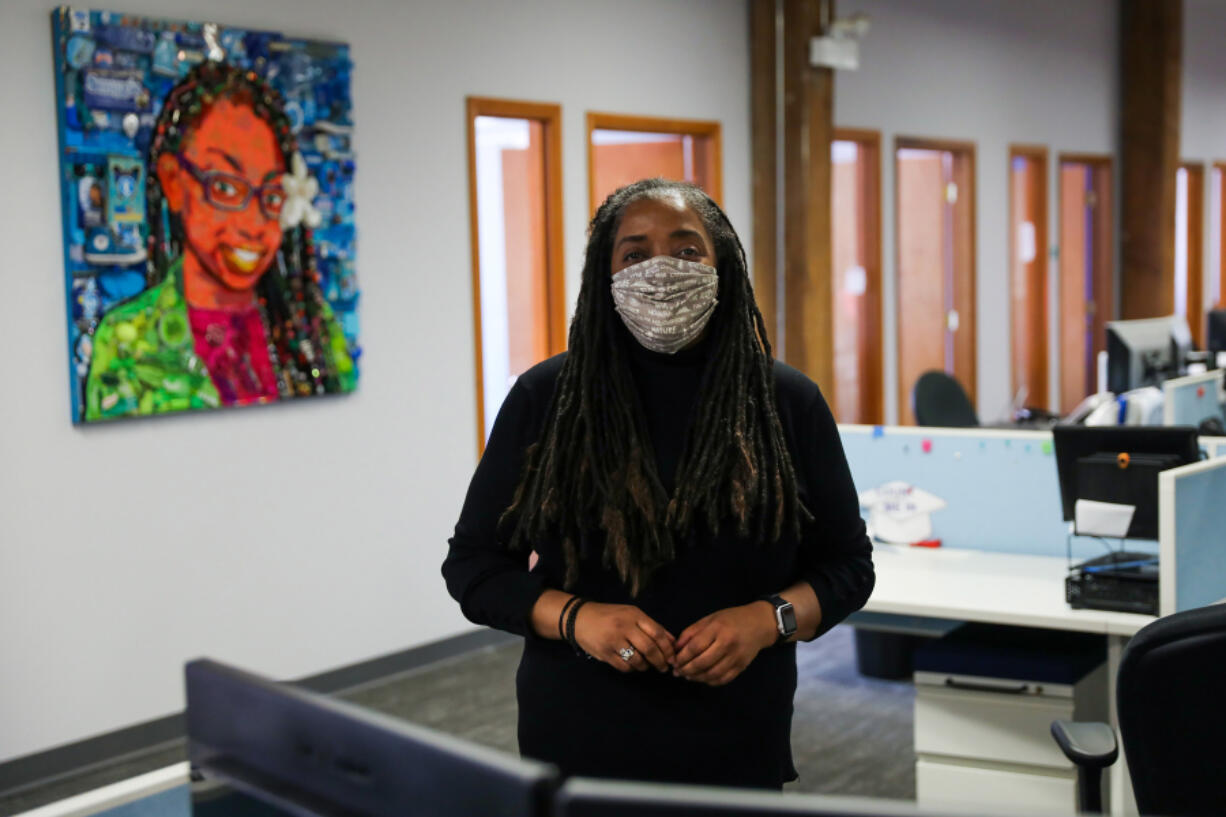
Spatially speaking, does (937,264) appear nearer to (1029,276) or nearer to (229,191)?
(1029,276)

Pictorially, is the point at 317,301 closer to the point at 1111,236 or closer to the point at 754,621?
the point at 754,621

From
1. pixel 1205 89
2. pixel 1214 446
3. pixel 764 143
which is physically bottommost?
pixel 1214 446

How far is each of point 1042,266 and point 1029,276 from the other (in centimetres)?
12

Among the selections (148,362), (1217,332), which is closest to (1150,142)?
(1217,332)

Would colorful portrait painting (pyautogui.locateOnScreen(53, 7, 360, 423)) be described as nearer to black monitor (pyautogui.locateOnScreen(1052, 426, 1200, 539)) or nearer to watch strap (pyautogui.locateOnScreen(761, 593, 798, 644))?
black monitor (pyautogui.locateOnScreen(1052, 426, 1200, 539))

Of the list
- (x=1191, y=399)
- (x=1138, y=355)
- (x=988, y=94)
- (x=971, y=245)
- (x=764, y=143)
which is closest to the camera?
(x=1191, y=399)

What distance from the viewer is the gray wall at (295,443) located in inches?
142

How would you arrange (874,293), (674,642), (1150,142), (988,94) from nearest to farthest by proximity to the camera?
(674,642)
(874,293)
(988,94)
(1150,142)

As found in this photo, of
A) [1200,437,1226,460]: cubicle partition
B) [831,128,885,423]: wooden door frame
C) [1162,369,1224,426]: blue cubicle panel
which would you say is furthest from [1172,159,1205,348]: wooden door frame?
[1200,437,1226,460]: cubicle partition

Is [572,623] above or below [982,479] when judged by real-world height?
above

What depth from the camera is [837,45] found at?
19.8ft

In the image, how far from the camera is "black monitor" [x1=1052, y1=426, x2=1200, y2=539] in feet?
9.77

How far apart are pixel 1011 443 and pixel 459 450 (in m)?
2.14

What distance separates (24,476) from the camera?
3.61m
